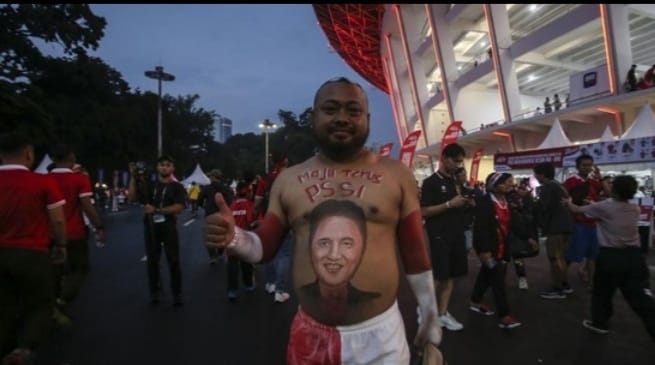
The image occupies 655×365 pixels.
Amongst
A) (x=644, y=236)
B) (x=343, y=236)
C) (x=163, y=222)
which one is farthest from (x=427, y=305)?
(x=644, y=236)

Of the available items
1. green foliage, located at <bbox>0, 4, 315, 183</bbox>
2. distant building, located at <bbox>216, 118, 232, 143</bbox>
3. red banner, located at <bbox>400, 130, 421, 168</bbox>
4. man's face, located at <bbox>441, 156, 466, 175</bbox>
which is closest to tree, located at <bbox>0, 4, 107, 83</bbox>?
green foliage, located at <bbox>0, 4, 315, 183</bbox>

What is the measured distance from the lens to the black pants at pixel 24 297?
3.32 meters

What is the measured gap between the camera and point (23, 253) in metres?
3.37

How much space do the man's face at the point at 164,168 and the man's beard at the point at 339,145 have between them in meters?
4.04

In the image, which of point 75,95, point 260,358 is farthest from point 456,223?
point 75,95

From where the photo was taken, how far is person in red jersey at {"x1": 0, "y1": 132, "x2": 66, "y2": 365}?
333cm

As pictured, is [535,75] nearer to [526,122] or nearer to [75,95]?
[526,122]

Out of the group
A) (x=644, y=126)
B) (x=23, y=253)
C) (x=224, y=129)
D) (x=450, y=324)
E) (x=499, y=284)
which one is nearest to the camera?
(x=23, y=253)

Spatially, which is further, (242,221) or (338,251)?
(242,221)

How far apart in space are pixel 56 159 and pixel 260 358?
123 inches

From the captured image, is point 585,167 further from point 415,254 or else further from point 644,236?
point 415,254

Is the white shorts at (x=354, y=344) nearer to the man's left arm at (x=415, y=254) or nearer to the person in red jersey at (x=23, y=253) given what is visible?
the man's left arm at (x=415, y=254)

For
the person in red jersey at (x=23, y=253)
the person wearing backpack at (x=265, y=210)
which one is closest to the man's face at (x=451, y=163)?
the person wearing backpack at (x=265, y=210)

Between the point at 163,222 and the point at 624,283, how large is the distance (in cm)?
499
